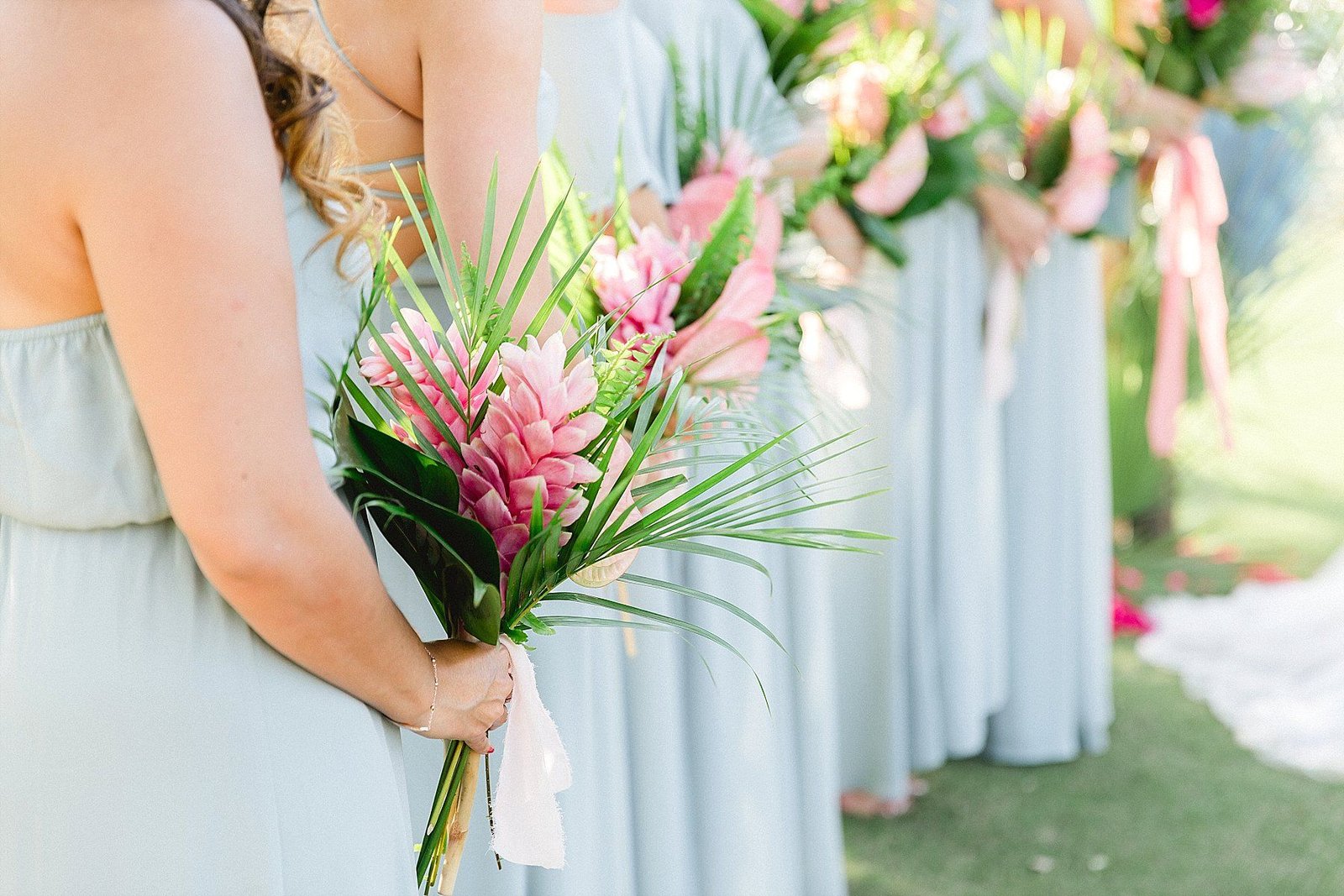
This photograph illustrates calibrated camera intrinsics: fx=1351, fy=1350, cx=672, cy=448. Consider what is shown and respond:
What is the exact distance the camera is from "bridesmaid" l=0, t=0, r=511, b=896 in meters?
0.95

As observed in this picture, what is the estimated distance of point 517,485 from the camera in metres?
1.21

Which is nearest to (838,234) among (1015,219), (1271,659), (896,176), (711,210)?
(896,176)

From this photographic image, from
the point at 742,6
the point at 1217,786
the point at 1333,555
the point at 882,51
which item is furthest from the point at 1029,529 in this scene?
the point at 1333,555

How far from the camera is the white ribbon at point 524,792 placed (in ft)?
4.34

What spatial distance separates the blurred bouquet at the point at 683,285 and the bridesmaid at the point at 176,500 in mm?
613

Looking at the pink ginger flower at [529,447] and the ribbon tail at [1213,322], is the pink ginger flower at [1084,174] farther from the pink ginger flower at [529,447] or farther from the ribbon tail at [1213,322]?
the pink ginger flower at [529,447]

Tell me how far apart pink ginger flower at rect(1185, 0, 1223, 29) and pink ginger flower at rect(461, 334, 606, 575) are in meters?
3.21

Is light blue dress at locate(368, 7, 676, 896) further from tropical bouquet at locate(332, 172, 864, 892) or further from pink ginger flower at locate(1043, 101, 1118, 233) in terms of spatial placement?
pink ginger flower at locate(1043, 101, 1118, 233)

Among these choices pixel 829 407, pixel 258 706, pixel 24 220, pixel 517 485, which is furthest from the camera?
pixel 829 407

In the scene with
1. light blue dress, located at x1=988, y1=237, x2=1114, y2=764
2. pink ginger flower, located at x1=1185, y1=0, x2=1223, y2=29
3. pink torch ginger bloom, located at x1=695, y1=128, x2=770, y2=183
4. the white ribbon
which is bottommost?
light blue dress, located at x1=988, y1=237, x2=1114, y2=764

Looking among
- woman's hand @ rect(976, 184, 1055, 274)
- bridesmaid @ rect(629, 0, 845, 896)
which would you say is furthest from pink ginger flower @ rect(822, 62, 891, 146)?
woman's hand @ rect(976, 184, 1055, 274)

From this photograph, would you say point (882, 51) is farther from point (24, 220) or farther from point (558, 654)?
point (24, 220)

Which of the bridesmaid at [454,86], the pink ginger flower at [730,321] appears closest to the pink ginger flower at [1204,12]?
the pink ginger flower at [730,321]

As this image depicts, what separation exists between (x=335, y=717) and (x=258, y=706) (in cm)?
7
